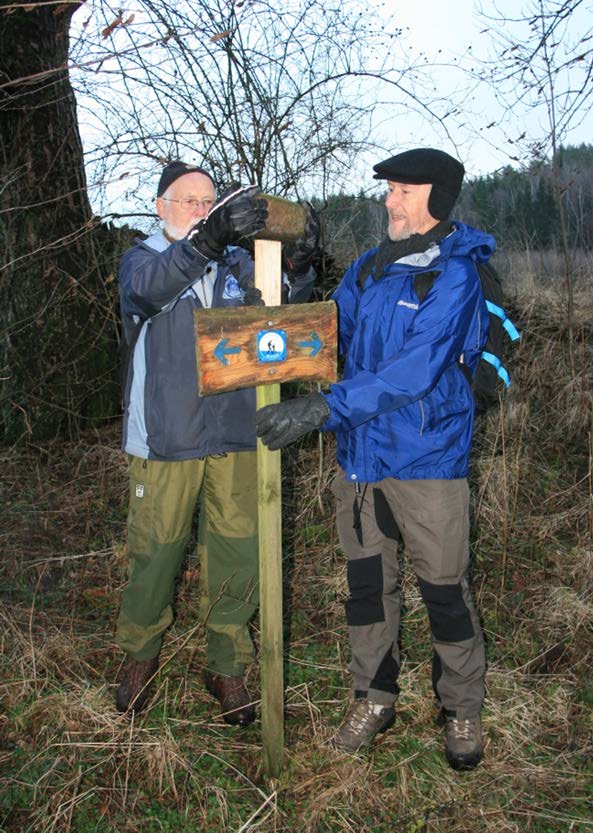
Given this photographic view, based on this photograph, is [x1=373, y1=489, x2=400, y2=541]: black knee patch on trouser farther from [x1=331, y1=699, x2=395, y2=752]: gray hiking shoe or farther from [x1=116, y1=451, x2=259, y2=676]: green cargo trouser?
[x1=331, y1=699, x2=395, y2=752]: gray hiking shoe

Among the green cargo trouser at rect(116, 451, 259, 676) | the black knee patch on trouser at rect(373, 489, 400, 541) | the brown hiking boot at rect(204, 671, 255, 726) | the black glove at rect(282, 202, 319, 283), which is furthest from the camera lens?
the brown hiking boot at rect(204, 671, 255, 726)

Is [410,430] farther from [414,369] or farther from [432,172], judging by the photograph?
[432,172]

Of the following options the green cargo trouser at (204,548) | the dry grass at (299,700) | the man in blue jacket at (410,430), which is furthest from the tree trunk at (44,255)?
the man in blue jacket at (410,430)

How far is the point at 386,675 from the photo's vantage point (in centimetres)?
282

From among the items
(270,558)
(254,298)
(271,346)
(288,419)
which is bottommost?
(270,558)

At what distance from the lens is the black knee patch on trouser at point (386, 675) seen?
2.80m

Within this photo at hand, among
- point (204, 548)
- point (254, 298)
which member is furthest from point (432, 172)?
point (204, 548)

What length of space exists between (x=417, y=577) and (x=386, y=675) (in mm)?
457

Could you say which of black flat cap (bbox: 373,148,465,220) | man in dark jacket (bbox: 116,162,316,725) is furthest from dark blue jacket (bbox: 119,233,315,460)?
black flat cap (bbox: 373,148,465,220)

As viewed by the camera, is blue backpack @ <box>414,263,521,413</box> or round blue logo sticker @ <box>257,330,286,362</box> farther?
blue backpack @ <box>414,263,521,413</box>

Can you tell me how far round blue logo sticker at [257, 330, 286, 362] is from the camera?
218cm

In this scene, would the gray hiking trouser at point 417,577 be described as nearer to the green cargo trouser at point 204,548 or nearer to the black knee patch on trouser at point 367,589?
the black knee patch on trouser at point 367,589

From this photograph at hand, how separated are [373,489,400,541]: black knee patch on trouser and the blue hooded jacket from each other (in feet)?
0.49

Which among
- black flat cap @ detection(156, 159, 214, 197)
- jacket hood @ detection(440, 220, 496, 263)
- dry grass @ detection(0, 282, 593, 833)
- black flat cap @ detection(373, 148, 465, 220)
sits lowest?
dry grass @ detection(0, 282, 593, 833)
